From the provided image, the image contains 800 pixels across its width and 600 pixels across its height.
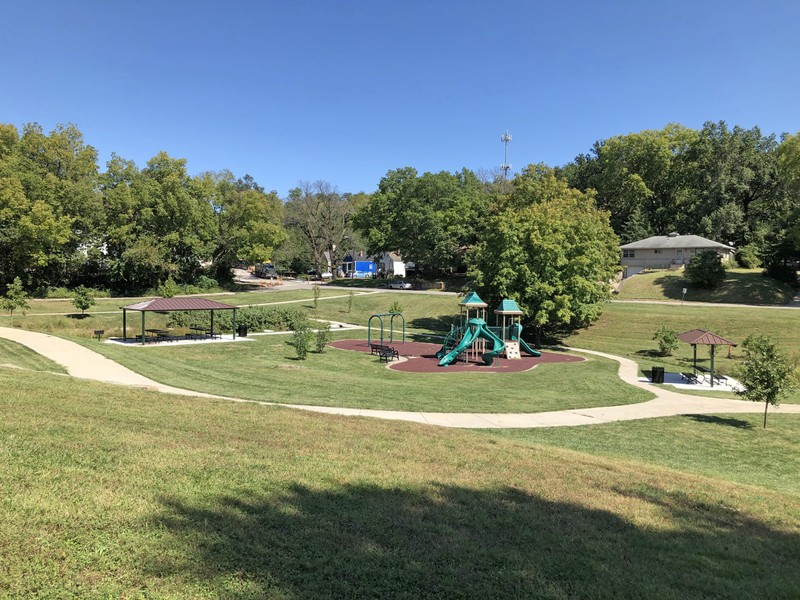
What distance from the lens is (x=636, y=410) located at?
54.1 feet

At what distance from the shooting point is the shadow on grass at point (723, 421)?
14984 mm

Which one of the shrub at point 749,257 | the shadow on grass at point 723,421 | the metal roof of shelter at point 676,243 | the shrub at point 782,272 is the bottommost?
the shadow on grass at point 723,421

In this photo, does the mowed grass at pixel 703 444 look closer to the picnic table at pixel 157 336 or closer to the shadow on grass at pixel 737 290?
the picnic table at pixel 157 336

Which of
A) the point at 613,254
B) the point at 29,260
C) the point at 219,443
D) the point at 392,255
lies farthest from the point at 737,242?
the point at 29,260

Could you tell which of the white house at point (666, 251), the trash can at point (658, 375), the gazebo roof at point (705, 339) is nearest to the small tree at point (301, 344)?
the trash can at point (658, 375)

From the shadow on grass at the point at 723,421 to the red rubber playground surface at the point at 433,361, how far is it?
365 inches

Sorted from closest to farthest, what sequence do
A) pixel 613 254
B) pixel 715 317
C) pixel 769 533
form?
pixel 769 533, pixel 715 317, pixel 613 254

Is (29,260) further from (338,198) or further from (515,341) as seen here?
(338,198)

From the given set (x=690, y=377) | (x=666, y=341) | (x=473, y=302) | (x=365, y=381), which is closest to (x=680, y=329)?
(x=666, y=341)

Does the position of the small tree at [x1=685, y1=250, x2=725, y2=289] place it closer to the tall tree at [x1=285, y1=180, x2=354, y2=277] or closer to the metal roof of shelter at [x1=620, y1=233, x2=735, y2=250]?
the metal roof of shelter at [x1=620, y1=233, x2=735, y2=250]

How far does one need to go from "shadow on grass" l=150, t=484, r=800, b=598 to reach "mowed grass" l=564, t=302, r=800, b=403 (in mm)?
22498

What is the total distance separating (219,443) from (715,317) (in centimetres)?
3843

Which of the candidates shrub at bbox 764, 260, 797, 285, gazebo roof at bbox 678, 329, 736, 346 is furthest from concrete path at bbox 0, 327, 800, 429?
shrub at bbox 764, 260, 797, 285

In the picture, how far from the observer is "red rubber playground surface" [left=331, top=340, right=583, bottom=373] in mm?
24395
